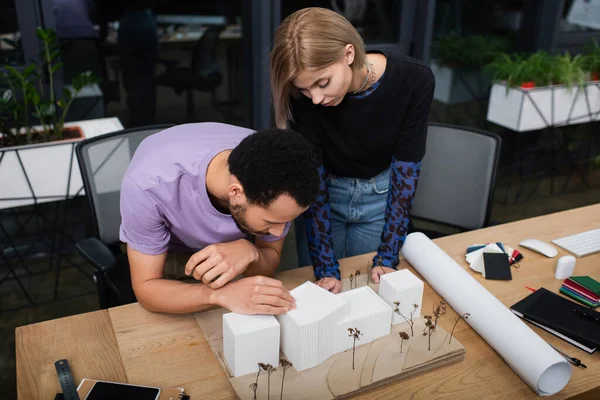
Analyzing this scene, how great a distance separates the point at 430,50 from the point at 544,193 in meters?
1.25

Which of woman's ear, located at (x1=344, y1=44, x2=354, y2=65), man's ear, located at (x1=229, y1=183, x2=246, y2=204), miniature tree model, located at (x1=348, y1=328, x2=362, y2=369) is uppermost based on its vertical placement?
woman's ear, located at (x1=344, y1=44, x2=354, y2=65)

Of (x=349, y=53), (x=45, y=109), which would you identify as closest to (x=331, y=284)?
(x=349, y=53)

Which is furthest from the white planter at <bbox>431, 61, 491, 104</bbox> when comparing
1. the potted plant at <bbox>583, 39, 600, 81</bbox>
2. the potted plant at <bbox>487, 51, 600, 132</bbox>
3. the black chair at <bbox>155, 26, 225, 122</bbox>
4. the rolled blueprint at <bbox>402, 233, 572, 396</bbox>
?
the rolled blueprint at <bbox>402, 233, 572, 396</bbox>

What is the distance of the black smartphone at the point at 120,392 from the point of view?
106 cm

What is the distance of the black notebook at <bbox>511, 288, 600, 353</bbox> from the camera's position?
49.9 inches

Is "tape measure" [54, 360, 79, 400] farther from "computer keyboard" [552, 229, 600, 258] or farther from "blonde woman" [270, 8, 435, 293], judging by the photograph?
"computer keyboard" [552, 229, 600, 258]

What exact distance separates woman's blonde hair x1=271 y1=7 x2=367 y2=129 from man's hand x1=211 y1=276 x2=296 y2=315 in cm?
49

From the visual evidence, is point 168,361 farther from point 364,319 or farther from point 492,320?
point 492,320

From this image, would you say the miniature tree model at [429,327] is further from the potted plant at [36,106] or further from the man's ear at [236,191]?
the potted plant at [36,106]

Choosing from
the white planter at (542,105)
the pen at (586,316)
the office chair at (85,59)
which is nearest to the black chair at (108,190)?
the pen at (586,316)

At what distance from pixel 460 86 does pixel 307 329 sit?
3535mm

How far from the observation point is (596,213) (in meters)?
1.92

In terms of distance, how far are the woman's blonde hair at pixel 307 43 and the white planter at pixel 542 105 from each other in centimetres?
265

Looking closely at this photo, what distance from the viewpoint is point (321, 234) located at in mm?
1568
